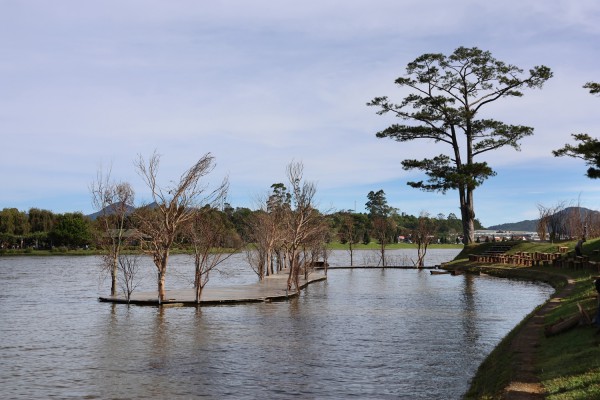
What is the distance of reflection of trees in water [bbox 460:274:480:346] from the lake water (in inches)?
2.5

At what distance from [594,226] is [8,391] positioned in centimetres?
7370

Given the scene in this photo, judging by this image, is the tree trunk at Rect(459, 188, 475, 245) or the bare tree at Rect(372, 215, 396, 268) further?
the bare tree at Rect(372, 215, 396, 268)

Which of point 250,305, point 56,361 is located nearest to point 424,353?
point 56,361

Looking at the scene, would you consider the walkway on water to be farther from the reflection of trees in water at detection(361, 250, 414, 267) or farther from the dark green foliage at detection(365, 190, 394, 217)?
the dark green foliage at detection(365, 190, 394, 217)

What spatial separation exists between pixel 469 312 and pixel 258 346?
39.3 feet

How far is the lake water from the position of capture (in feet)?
48.3

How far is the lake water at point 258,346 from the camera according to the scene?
14.7 m

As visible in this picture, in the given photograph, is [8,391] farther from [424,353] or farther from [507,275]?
[507,275]

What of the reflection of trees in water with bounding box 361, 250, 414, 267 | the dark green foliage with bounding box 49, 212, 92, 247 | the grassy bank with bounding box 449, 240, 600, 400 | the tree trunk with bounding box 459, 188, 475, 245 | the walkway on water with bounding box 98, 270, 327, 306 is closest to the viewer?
the grassy bank with bounding box 449, 240, 600, 400

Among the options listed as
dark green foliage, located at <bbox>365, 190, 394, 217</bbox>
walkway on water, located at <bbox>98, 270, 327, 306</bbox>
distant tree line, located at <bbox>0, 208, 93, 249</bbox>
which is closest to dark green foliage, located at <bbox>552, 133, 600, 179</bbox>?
walkway on water, located at <bbox>98, 270, 327, 306</bbox>

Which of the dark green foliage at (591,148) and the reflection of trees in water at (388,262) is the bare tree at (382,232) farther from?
the dark green foliage at (591,148)

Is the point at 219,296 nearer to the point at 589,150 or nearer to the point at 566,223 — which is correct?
the point at 589,150

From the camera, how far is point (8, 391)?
14508mm

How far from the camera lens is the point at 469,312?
91.6ft
